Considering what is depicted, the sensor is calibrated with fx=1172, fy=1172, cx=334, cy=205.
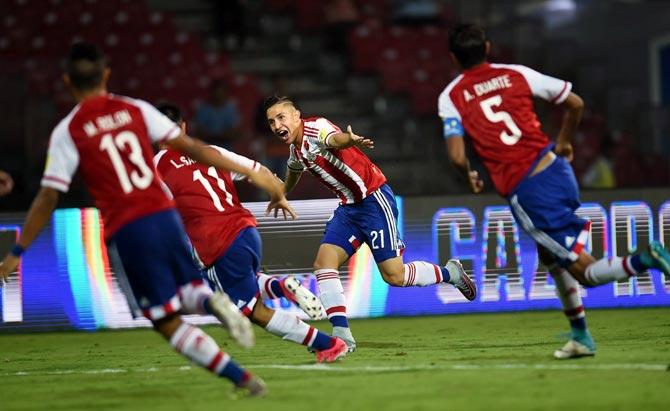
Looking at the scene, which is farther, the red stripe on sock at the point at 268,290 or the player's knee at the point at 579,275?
the red stripe on sock at the point at 268,290

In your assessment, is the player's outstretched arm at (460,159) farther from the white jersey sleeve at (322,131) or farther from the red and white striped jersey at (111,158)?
the red and white striped jersey at (111,158)

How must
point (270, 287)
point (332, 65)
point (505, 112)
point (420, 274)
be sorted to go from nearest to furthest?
point (505, 112)
point (270, 287)
point (420, 274)
point (332, 65)

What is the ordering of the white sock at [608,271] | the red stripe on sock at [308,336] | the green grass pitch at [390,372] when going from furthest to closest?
the red stripe on sock at [308,336]
the white sock at [608,271]
the green grass pitch at [390,372]

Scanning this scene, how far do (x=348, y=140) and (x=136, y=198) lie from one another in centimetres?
247

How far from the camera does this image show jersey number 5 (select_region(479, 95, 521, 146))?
25.4 ft

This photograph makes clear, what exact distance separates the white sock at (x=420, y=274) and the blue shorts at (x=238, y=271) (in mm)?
1599

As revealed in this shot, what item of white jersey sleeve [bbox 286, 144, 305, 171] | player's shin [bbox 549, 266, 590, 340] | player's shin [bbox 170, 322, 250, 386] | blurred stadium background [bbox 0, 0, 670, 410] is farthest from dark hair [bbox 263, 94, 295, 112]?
player's shin [bbox 170, 322, 250, 386]

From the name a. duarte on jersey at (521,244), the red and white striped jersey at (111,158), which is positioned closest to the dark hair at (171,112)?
the red and white striped jersey at (111,158)

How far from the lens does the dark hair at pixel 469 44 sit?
25.2 ft

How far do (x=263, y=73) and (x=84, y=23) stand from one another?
2973 millimetres

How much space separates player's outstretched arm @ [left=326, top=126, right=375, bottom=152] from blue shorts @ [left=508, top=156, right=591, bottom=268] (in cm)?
126

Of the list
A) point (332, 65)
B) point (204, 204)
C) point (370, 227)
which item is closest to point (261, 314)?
point (204, 204)

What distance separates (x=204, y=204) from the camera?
885cm

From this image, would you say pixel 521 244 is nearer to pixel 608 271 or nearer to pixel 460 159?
pixel 608 271
